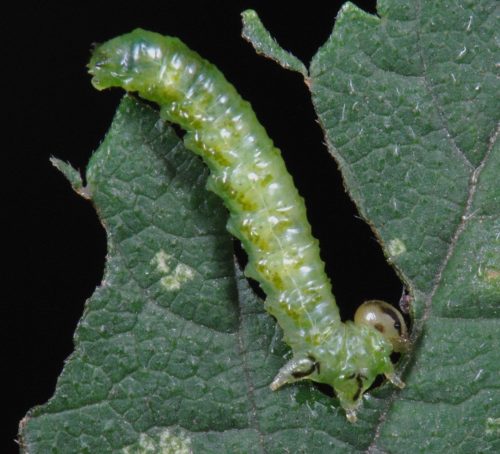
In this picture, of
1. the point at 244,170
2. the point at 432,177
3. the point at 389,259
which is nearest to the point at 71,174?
the point at 244,170

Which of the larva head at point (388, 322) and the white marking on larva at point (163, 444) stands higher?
the larva head at point (388, 322)

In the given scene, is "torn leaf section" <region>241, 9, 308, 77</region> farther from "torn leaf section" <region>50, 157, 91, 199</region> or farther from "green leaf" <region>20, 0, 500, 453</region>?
"torn leaf section" <region>50, 157, 91, 199</region>

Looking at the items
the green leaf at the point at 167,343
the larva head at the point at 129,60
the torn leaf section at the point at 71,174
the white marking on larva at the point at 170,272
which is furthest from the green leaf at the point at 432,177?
Answer: the torn leaf section at the point at 71,174

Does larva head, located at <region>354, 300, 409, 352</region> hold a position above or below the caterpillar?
below

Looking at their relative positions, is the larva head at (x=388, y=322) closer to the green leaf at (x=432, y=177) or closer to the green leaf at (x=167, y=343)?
the green leaf at (x=432, y=177)

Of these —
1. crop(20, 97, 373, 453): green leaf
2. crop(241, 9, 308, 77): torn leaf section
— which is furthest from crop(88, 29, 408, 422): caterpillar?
crop(241, 9, 308, 77): torn leaf section

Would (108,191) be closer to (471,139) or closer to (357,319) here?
(357,319)

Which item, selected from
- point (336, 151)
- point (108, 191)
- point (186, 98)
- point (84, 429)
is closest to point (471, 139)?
point (336, 151)
